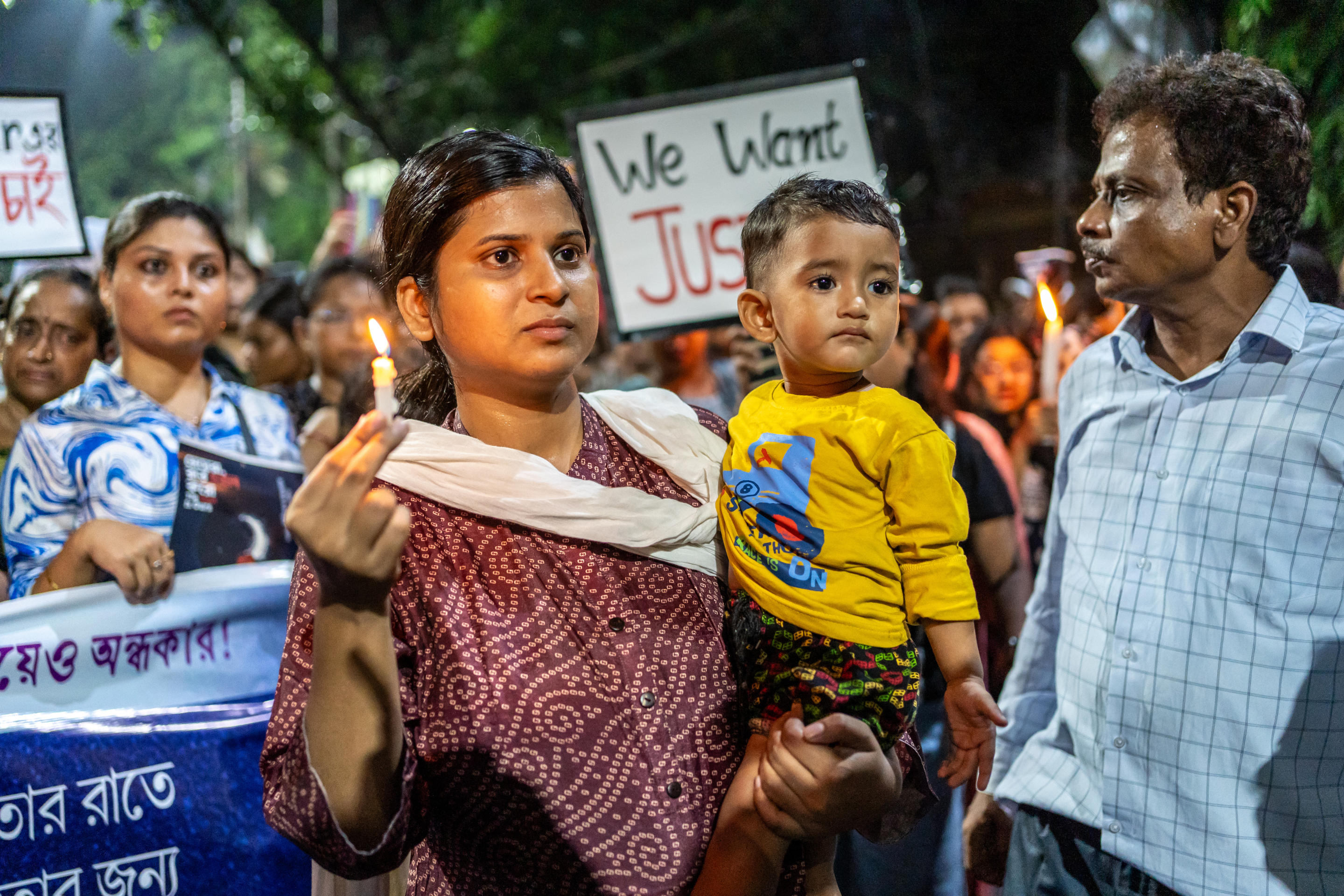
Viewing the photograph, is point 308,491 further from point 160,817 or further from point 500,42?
point 500,42

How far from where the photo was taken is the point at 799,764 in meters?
1.64

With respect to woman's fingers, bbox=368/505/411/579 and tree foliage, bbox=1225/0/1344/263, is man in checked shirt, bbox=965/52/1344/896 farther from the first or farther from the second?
woman's fingers, bbox=368/505/411/579

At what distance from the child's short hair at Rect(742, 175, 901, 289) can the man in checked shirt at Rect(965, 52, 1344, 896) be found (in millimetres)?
851

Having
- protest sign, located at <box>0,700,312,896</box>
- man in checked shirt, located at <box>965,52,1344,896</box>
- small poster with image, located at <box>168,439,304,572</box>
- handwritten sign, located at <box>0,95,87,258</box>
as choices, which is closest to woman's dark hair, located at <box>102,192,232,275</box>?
small poster with image, located at <box>168,439,304,572</box>

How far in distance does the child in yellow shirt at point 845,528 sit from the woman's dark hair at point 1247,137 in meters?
0.99

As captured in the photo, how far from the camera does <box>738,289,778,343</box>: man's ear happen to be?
6.73 ft

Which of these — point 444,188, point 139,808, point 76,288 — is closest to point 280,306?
point 76,288

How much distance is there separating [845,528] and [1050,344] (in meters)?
1.57

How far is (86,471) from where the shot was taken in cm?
313

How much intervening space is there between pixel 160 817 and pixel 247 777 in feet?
0.74

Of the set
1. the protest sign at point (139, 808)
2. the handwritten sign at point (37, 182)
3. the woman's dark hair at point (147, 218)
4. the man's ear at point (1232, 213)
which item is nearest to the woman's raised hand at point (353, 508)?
the protest sign at point (139, 808)

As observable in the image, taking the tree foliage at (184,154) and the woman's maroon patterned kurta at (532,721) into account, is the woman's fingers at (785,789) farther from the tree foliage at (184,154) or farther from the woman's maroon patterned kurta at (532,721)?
the tree foliage at (184,154)

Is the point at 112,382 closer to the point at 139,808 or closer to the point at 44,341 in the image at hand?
the point at 44,341

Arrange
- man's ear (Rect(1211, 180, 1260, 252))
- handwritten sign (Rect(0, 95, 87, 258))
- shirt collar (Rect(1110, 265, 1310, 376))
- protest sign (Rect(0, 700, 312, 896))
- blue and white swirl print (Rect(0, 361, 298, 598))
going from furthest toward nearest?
handwritten sign (Rect(0, 95, 87, 258)) → blue and white swirl print (Rect(0, 361, 298, 598)) → protest sign (Rect(0, 700, 312, 896)) → man's ear (Rect(1211, 180, 1260, 252)) → shirt collar (Rect(1110, 265, 1310, 376))
